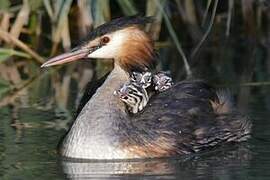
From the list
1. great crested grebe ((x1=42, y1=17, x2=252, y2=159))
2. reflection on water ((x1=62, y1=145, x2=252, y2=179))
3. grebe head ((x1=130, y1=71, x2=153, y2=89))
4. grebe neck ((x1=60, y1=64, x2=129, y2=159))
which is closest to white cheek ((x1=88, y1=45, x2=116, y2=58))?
great crested grebe ((x1=42, y1=17, x2=252, y2=159))

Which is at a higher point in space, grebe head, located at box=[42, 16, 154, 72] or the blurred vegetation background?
grebe head, located at box=[42, 16, 154, 72]

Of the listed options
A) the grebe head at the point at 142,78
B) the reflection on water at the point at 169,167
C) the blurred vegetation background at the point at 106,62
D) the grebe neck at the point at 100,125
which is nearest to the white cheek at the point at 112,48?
the grebe neck at the point at 100,125

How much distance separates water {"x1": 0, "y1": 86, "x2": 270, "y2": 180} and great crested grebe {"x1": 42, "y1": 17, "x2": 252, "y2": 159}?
4.2 inches

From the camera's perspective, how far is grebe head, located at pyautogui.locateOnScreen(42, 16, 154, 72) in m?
8.02

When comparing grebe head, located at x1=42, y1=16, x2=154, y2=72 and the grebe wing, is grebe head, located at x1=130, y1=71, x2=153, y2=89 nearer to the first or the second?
grebe head, located at x1=42, y1=16, x2=154, y2=72

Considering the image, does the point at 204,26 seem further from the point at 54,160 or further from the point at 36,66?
the point at 54,160

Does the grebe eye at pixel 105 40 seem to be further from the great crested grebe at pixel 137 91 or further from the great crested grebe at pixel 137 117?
the great crested grebe at pixel 137 91

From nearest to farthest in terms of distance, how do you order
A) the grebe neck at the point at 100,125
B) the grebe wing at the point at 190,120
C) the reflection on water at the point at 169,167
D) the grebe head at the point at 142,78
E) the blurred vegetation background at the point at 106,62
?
the reflection on water at the point at 169,167 < the grebe neck at the point at 100,125 < the grebe wing at the point at 190,120 < the grebe head at the point at 142,78 < the blurred vegetation background at the point at 106,62

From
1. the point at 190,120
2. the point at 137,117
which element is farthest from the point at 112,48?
the point at 190,120

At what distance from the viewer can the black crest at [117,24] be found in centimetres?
800

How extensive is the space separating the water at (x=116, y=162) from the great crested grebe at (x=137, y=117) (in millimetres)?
107

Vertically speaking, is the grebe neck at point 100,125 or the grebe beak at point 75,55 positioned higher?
the grebe beak at point 75,55

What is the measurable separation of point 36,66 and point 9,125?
3380 mm

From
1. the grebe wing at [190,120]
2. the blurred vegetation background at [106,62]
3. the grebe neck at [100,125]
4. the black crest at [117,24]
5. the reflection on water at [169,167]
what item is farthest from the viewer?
the blurred vegetation background at [106,62]
